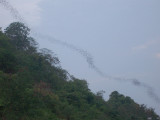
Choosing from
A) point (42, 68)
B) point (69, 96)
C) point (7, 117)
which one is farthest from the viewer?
point (42, 68)

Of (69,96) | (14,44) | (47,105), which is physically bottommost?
(47,105)

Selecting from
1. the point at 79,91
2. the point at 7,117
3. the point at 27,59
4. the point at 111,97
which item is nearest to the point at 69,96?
the point at 79,91

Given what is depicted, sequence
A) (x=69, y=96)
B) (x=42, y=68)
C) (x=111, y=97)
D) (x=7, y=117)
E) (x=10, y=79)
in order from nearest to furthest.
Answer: (x=7, y=117), (x=10, y=79), (x=69, y=96), (x=42, y=68), (x=111, y=97)

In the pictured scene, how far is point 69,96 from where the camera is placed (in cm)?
2595

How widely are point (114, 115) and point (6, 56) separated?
12464 mm

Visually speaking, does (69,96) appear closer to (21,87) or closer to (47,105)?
(47,105)

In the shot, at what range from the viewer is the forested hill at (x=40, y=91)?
17.4 metres

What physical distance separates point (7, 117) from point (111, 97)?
28386 mm

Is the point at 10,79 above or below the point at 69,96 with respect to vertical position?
below

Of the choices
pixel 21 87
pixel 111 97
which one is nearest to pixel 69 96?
pixel 21 87

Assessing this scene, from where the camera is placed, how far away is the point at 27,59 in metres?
26.9

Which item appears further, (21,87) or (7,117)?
(21,87)

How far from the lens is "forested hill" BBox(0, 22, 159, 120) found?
1744 cm

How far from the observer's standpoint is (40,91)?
21000 mm
